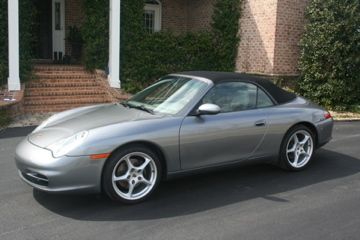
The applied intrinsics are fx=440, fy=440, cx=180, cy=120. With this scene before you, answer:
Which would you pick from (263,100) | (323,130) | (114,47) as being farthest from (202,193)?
(114,47)

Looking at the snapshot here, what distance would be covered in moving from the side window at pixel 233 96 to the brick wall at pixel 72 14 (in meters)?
10.9

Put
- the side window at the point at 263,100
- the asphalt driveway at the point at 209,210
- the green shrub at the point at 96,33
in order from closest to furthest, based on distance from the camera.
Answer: the asphalt driveway at the point at 209,210, the side window at the point at 263,100, the green shrub at the point at 96,33

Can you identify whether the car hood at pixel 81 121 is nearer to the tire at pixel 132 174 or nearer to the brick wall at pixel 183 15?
the tire at pixel 132 174

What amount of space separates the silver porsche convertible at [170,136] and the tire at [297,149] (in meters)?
0.01

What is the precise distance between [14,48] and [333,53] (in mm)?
8229

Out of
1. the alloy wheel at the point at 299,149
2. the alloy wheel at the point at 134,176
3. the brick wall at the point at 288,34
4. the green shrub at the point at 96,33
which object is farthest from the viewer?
the brick wall at the point at 288,34

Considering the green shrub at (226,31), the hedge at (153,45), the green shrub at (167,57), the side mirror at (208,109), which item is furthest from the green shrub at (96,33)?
the side mirror at (208,109)

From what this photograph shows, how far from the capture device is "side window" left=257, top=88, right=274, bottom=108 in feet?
18.4

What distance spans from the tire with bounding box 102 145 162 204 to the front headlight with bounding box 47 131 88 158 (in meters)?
0.35

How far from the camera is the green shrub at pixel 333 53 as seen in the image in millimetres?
11641

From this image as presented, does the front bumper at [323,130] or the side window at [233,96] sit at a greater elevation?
the side window at [233,96]

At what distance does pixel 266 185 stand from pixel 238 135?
2.36 feet

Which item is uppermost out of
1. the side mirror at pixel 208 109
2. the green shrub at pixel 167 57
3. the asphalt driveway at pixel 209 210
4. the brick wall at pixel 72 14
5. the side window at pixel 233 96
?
the brick wall at pixel 72 14

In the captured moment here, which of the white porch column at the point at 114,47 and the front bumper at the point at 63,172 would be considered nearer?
the front bumper at the point at 63,172
